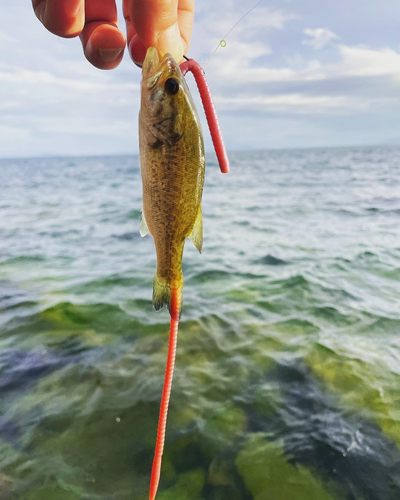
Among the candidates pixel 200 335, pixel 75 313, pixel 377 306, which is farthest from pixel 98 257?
pixel 377 306

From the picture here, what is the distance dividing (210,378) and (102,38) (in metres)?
3.71

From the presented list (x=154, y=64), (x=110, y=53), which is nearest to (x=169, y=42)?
(x=154, y=64)

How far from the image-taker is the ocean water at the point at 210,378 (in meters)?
3.48

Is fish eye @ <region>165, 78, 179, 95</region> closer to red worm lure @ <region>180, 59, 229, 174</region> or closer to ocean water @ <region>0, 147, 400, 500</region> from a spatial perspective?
red worm lure @ <region>180, 59, 229, 174</region>

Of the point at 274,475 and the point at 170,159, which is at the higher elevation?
the point at 170,159

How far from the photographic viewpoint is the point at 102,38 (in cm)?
209

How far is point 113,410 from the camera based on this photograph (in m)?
4.17

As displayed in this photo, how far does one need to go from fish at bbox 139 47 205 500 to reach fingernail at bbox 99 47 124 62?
25.7 inches

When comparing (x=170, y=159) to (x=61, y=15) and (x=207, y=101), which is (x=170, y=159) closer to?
(x=207, y=101)

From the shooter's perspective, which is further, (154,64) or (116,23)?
(116,23)

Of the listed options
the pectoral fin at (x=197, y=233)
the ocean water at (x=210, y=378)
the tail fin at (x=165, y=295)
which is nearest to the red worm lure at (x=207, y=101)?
the pectoral fin at (x=197, y=233)

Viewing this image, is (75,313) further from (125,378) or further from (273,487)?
(273,487)

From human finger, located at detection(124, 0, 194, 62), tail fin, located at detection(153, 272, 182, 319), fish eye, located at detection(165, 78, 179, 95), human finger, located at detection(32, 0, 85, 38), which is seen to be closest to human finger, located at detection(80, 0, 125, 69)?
human finger, located at detection(32, 0, 85, 38)

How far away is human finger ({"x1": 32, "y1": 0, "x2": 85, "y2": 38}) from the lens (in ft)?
5.82
